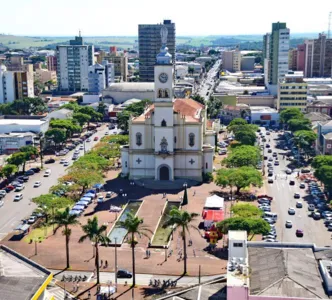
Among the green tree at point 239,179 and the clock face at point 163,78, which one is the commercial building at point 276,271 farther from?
the clock face at point 163,78

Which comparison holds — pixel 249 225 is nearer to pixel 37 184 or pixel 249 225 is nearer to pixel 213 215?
pixel 213 215

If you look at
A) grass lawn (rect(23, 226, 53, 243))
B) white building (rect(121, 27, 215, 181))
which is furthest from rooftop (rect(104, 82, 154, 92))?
grass lawn (rect(23, 226, 53, 243))

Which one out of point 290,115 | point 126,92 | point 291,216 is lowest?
point 291,216

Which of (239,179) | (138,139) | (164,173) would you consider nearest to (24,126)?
(138,139)

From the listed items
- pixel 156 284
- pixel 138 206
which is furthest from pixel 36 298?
pixel 138 206

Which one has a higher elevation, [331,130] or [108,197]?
[331,130]

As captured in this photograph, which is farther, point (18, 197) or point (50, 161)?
point (50, 161)

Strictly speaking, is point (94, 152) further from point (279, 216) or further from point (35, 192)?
point (279, 216)
